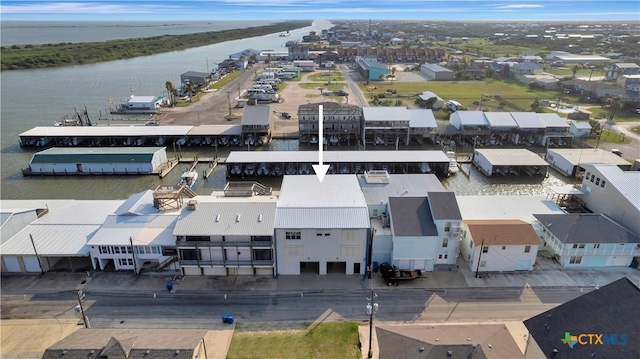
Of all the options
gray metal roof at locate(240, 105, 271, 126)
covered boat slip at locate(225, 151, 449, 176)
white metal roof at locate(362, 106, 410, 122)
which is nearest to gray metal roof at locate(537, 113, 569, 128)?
white metal roof at locate(362, 106, 410, 122)

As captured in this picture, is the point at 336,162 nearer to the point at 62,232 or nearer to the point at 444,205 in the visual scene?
the point at 444,205

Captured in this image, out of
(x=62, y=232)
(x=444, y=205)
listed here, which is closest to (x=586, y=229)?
(x=444, y=205)

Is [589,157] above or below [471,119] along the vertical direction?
below

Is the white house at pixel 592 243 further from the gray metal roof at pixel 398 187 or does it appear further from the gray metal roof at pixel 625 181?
the gray metal roof at pixel 398 187

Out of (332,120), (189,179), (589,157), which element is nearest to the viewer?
(189,179)

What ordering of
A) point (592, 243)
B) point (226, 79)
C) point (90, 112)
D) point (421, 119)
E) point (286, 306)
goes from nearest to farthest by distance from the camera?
1. point (286, 306)
2. point (592, 243)
3. point (421, 119)
4. point (90, 112)
5. point (226, 79)

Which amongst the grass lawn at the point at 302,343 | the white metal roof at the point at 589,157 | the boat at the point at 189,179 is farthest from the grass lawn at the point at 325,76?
the grass lawn at the point at 302,343
